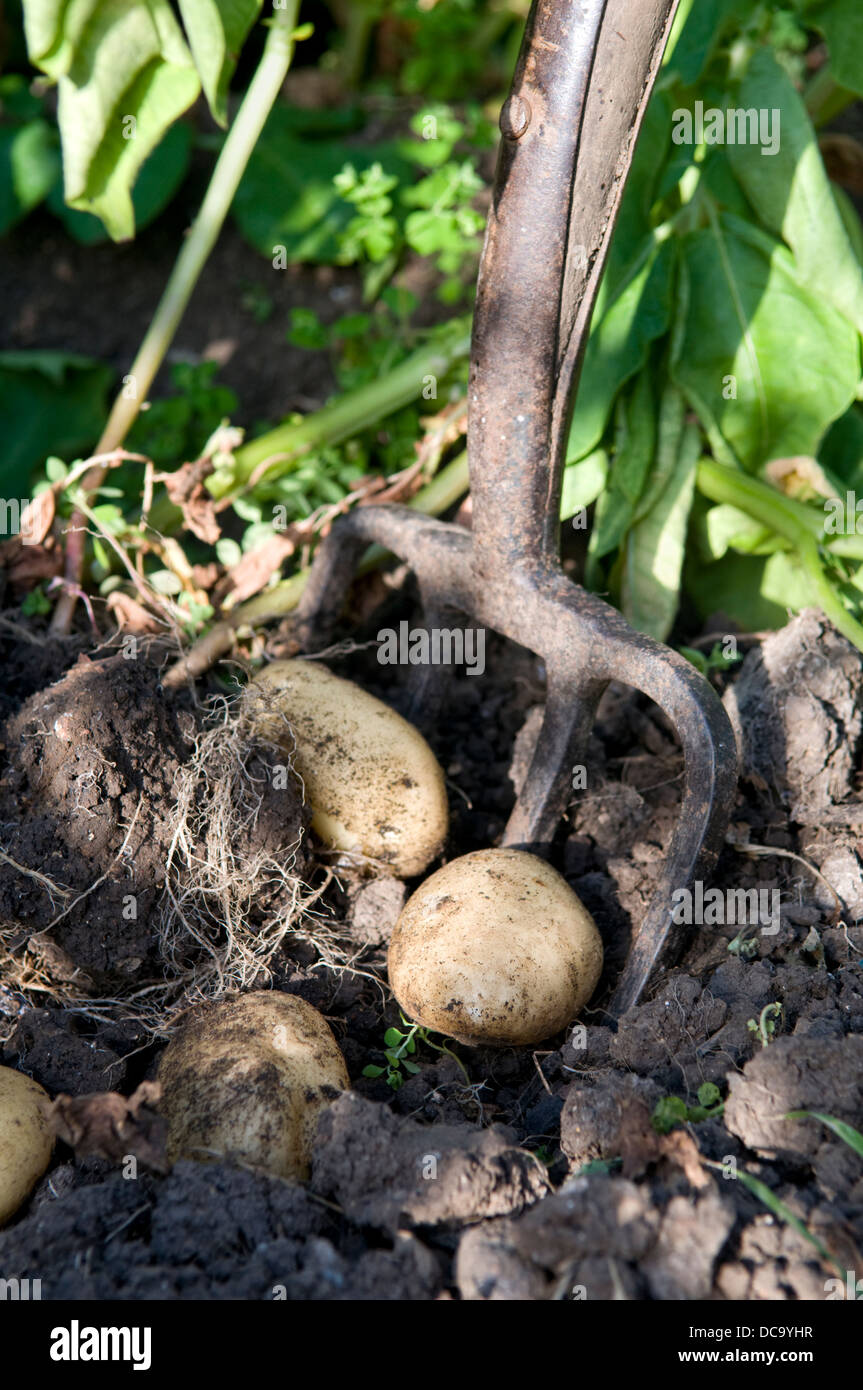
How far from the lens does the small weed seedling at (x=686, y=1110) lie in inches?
46.6

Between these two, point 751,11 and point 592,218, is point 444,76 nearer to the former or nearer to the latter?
point 751,11

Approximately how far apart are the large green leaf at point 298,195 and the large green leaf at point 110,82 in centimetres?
81

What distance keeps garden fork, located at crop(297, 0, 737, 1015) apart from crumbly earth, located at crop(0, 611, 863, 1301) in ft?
0.41

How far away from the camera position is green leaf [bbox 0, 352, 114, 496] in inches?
101

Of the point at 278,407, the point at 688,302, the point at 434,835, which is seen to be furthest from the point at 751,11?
the point at 434,835

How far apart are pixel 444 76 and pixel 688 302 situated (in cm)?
171

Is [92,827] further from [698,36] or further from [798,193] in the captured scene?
[698,36]

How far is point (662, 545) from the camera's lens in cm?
191

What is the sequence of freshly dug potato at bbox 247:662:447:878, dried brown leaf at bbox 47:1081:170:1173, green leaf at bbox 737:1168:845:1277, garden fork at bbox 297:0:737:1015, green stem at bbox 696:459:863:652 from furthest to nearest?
green stem at bbox 696:459:863:652, freshly dug potato at bbox 247:662:447:878, garden fork at bbox 297:0:737:1015, dried brown leaf at bbox 47:1081:170:1173, green leaf at bbox 737:1168:845:1277

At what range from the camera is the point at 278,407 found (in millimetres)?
2676

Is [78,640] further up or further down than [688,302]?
further down

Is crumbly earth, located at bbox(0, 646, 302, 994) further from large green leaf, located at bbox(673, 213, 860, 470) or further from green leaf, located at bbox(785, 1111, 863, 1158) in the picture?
large green leaf, located at bbox(673, 213, 860, 470)

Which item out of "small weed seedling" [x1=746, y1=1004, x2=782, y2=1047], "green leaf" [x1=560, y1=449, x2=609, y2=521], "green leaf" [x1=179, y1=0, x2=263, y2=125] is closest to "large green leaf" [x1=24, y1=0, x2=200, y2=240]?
"green leaf" [x1=179, y1=0, x2=263, y2=125]
